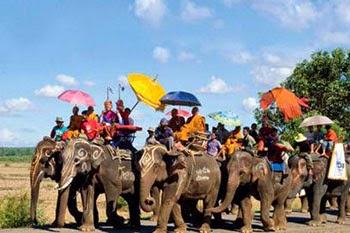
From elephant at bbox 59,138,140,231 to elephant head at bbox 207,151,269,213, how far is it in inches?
90.5

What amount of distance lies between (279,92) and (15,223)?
319 inches

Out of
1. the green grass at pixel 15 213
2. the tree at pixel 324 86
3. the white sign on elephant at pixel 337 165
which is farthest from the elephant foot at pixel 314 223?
the tree at pixel 324 86

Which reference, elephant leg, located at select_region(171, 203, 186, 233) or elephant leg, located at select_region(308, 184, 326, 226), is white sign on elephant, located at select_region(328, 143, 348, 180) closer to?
elephant leg, located at select_region(308, 184, 326, 226)

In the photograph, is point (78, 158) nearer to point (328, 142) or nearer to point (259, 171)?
point (259, 171)

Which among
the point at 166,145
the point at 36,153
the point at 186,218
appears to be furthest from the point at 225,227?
the point at 36,153

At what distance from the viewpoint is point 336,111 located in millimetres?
39812

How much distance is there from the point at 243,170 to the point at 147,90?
347 centimetres

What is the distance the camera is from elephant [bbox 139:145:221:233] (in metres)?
15.2

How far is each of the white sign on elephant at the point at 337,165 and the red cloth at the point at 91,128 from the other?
6886 mm

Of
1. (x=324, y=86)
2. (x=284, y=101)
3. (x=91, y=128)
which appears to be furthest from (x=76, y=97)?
(x=324, y=86)

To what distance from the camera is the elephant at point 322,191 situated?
19438mm

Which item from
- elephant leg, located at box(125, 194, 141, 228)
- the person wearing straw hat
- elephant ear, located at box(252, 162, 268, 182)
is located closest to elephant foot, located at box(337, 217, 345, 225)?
the person wearing straw hat

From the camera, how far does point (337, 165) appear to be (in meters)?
19.8

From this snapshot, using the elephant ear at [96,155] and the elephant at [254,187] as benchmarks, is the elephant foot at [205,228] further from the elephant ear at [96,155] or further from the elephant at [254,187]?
the elephant ear at [96,155]
